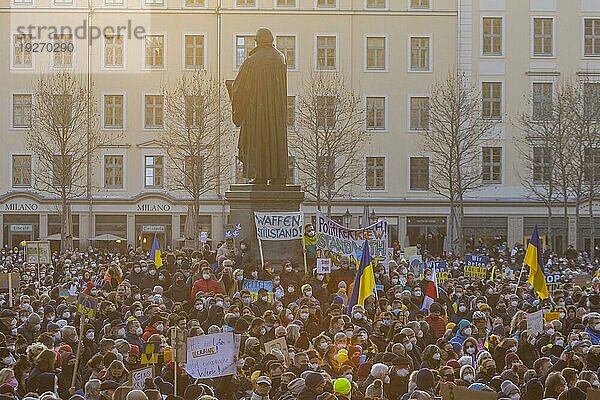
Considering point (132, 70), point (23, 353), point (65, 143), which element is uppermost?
point (132, 70)

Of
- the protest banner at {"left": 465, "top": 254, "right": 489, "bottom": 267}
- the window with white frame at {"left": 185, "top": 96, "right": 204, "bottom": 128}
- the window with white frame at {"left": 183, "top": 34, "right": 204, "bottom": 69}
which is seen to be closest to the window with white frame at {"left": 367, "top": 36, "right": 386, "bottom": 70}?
the window with white frame at {"left": 183, "top": 34, "right": 204, "bottom": 69}

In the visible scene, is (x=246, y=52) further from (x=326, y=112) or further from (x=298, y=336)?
(x=298, y=336)

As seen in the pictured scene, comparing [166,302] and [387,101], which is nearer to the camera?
[166,302]

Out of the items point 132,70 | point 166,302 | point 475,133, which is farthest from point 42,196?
point 166,302

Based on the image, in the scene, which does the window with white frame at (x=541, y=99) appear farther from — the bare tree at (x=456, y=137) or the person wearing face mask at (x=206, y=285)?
the person wearing face mask at (x=206, y=285)

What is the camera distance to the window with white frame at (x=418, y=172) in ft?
209

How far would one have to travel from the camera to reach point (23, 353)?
15.0 m

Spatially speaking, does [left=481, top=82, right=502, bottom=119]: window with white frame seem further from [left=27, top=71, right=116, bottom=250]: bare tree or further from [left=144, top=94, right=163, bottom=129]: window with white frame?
[left=27, top=71, right=116, bottom=250]: bare tree

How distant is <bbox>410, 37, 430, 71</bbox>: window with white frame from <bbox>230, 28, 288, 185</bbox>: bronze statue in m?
38.5

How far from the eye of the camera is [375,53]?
6381 centimetres

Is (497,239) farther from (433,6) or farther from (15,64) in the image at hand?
(15,64)

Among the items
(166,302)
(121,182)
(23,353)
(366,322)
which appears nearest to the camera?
(23,353)

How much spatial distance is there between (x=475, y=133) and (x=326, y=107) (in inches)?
293

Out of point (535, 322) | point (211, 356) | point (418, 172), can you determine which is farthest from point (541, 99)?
point (211, 356)
